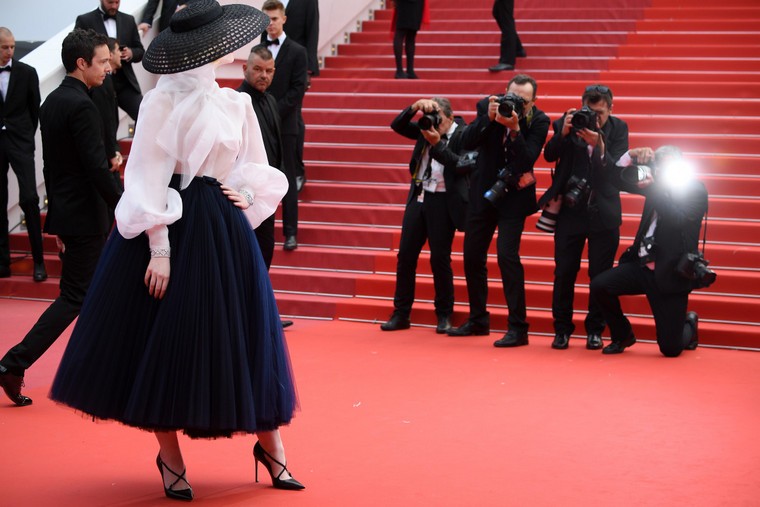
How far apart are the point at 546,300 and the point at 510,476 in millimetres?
3541

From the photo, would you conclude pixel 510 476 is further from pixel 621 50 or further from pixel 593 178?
pixel 621 50

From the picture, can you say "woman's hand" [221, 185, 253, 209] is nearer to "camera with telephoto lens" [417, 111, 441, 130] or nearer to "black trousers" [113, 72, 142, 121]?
"camera with telephoto lens" [417, 111, 441, 130]

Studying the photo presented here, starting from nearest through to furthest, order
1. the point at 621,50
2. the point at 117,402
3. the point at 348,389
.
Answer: the point at 117,402 < the point at 348,389 < the point at 621,50

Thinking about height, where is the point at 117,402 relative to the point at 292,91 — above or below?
below

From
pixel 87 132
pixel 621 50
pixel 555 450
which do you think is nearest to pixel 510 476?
pixel 555 450

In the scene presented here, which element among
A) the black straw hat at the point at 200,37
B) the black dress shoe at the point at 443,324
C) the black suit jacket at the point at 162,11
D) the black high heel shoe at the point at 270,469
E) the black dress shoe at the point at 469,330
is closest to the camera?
the black straw hat at the point at 200,37

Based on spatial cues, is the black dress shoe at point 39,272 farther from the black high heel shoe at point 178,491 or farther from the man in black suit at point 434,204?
the black high heel shoe at point 178,491

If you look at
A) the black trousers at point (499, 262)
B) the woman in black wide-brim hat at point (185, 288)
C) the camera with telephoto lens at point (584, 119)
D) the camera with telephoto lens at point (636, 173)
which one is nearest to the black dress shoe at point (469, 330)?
the black trousers at point (499, 262)

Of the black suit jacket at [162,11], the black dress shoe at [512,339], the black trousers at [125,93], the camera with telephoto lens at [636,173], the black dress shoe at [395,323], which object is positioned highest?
the black suit jacket at [162,11]

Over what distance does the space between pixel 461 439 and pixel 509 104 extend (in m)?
2.64

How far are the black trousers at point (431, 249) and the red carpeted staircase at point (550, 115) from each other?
0.78 ft

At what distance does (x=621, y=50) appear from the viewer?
11086 millimetres

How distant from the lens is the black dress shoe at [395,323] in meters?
7.50

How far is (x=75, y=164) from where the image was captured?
5.30 m
